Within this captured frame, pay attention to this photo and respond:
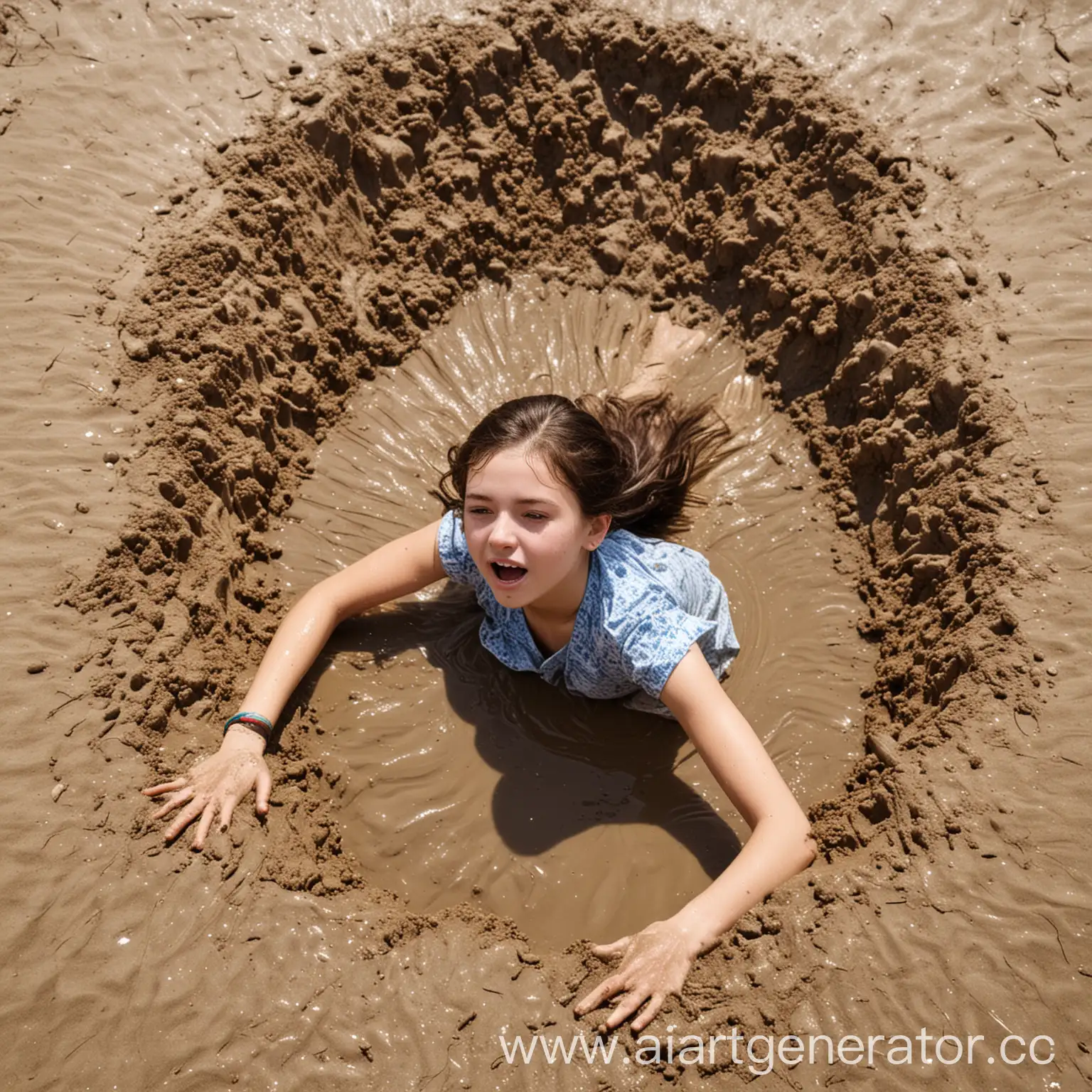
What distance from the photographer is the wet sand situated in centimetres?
297

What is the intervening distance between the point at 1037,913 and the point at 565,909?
160 cm

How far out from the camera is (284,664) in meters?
3.71

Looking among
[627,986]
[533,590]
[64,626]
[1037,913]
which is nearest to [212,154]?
[64,626]

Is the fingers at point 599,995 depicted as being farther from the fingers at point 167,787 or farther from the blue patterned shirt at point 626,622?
the fingers at point 167,787

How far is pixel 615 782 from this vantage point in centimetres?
386

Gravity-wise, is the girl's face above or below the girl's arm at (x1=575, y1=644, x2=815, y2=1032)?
above

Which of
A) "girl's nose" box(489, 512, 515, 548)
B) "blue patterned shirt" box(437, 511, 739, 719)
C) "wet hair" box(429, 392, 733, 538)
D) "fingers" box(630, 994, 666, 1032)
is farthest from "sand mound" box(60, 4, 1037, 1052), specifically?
"girl's nose" box(489, 512, 515, 548)

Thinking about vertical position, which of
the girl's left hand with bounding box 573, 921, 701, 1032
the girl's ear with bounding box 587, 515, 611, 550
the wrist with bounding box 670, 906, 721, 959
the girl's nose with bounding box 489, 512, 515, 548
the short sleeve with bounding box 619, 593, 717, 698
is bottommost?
the girl's left hand with bounding box 573, 921, 701, 1032

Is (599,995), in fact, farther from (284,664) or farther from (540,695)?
(284,664)

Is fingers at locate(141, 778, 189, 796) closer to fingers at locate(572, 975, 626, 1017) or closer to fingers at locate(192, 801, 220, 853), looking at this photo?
fingers at locate(192, 801, 220, 853)

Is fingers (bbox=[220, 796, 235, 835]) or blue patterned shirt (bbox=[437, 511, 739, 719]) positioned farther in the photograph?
blue patterned shirt (bbox=[437, 511, 739, 719])

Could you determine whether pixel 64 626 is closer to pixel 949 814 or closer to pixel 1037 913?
pixel 949 814

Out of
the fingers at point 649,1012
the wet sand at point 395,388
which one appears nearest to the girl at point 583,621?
the fingers at point 649,1012

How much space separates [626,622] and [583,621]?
0.66ft
